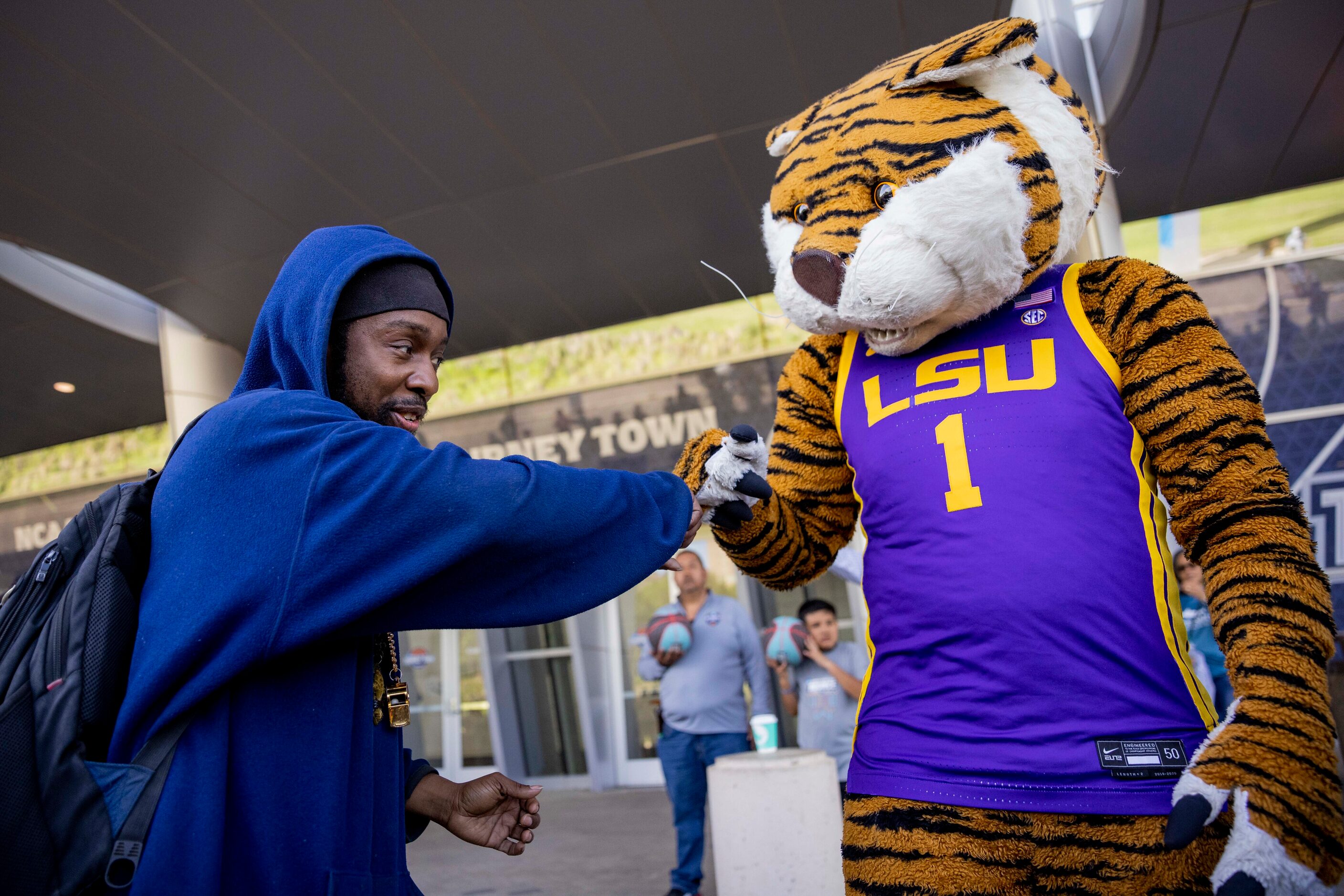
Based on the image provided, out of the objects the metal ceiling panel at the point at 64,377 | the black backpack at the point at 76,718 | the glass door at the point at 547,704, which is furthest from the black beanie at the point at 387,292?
the glass door at the point at 547,704

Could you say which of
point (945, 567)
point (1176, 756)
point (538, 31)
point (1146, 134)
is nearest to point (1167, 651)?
point (1176, 756)

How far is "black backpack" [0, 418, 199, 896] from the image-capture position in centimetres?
110

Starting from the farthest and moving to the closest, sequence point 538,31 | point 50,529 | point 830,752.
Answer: point 50,529, point 538,31, point 830,752

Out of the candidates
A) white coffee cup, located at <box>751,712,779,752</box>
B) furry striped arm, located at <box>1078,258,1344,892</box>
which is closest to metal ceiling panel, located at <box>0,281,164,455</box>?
white coffee cup, located at <box>751,712,779,752</box>

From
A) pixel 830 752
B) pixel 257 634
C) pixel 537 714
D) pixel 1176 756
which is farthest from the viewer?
pixel 537 714

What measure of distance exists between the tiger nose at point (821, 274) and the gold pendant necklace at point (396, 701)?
0.90 meters

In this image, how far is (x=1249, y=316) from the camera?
20.8ft

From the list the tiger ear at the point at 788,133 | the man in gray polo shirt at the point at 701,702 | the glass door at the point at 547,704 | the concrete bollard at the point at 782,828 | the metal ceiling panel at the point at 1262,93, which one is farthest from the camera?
the glass door at the point at 547,704

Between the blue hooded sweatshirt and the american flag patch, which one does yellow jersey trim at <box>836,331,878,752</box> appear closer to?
the american flag patch

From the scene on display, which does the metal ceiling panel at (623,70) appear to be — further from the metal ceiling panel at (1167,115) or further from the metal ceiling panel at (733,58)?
the metal ceiling panel at (1167,115)

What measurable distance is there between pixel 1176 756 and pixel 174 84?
5.79m

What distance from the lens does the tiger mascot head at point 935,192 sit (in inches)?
61.4

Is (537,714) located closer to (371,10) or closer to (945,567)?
(371,10)

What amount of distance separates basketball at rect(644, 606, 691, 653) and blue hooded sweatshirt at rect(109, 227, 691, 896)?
411 centimetres
